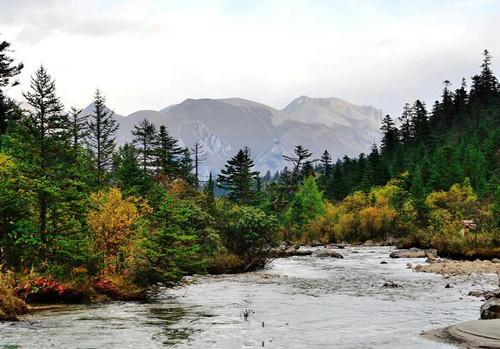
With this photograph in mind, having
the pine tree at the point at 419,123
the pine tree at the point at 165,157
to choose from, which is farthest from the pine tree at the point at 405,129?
the pine tree at the point at 165,157

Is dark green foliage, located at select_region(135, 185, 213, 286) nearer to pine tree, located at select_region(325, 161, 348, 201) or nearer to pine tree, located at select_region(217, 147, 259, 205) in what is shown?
pine tree, located at select_region(217, 147, 259, 205)

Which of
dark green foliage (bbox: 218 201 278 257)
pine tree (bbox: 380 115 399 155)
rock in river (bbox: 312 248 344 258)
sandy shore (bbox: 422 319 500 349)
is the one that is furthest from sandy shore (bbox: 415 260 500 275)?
pine tree (bbox: 380 115 399 155)

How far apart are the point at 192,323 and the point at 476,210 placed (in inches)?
2099

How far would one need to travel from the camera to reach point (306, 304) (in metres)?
24.2

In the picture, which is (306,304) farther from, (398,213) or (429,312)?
(398,213)

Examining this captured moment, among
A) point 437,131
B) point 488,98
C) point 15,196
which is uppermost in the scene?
point 488,98

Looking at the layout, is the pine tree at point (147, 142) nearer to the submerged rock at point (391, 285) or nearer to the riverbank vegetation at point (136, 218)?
the riverbank vegetation at point (136, 218)

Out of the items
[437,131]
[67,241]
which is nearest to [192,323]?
[67,241]

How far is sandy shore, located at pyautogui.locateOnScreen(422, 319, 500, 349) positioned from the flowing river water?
58cm

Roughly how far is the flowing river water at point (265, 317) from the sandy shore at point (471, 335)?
1.91 ft

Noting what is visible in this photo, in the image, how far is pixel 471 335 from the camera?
48.8ft

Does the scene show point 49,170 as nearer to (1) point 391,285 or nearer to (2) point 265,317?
(2) point 265,317

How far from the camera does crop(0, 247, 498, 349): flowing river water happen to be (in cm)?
1598

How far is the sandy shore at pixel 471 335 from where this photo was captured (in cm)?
1398
